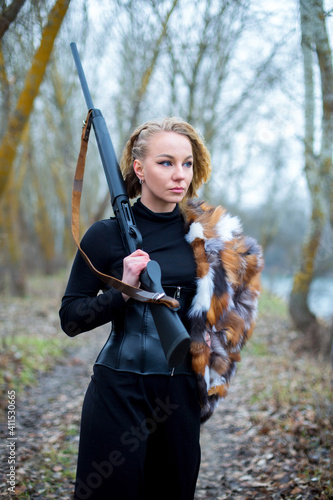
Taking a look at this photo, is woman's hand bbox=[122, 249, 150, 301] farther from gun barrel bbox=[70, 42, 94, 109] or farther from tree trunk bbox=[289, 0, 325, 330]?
tree trunk bbox=[289, 0, 325, 330]

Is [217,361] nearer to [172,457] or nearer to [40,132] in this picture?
[172,457]

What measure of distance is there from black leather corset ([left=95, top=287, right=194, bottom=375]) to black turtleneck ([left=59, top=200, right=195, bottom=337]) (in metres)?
0.09

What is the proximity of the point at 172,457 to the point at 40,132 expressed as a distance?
18235mm

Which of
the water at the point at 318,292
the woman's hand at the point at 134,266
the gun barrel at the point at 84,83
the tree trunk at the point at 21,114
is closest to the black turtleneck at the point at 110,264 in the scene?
the woman's hand at the point at 134,266

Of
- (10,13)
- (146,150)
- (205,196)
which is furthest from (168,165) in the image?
(205,196)

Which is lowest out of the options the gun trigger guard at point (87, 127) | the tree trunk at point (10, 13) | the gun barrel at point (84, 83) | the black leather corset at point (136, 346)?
the black leather corset at point (136, 346)

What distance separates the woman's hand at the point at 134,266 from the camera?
2.04 metres

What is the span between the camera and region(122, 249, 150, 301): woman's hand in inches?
80.4

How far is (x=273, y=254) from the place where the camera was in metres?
28.1

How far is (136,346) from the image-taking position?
2.12m

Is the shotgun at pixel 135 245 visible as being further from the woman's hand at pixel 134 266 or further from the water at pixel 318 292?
the water at pixel 318 292

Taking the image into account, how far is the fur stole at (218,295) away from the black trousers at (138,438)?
147mm

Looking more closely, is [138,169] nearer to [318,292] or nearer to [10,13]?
[10,13]

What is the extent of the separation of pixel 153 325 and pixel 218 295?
1.41 feet
